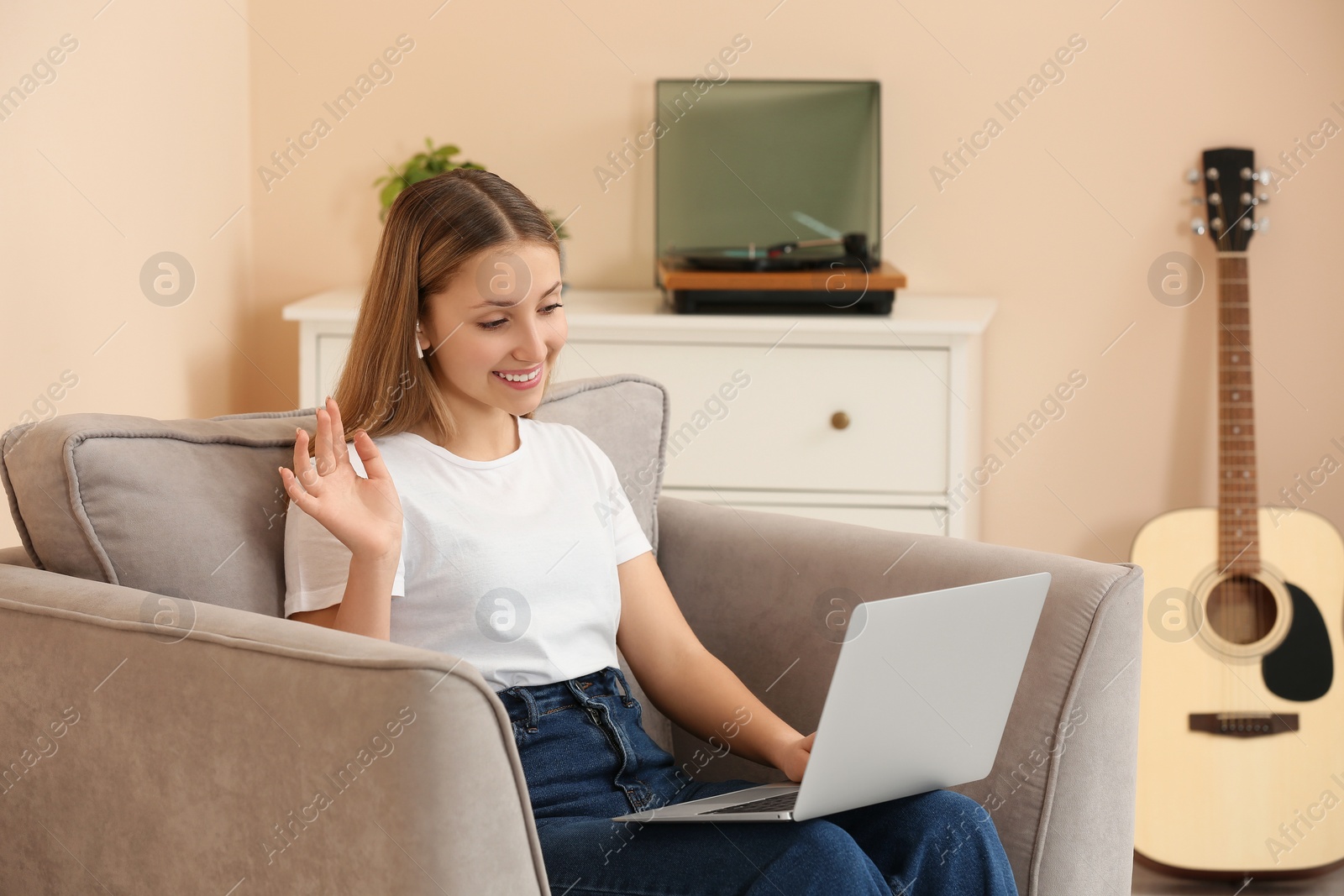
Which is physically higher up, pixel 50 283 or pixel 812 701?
pixel 50 283

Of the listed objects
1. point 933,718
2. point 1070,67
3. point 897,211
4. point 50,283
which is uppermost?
point 1070,67

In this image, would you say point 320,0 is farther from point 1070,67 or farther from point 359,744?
point 359,744

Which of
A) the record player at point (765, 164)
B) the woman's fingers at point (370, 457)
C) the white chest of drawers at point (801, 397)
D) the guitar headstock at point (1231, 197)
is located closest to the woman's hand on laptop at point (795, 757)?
the woman's fingers at point (370, 457)

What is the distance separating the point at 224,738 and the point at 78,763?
18 centimetres

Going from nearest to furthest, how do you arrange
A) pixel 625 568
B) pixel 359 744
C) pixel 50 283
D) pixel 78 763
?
→ pixel 359 744 → pixel 78 763 → pixel 625 568 → pixel 50 283

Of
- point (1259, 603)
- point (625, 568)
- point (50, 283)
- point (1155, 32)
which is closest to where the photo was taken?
point (625, 568)

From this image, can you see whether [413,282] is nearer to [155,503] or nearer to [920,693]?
[155,503]

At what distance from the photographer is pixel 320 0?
2.38 m

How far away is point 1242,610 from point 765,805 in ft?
4.44

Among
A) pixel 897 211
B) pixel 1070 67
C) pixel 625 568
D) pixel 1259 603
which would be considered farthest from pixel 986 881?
pixel 1070 67

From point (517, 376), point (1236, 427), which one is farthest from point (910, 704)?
point (1236, 427)

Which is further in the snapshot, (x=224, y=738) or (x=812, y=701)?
(x=812, y=701)

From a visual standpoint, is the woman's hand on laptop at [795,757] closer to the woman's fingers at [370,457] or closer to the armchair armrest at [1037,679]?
the armchair armrest at [1037,679]

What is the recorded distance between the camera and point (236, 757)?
87 cm
